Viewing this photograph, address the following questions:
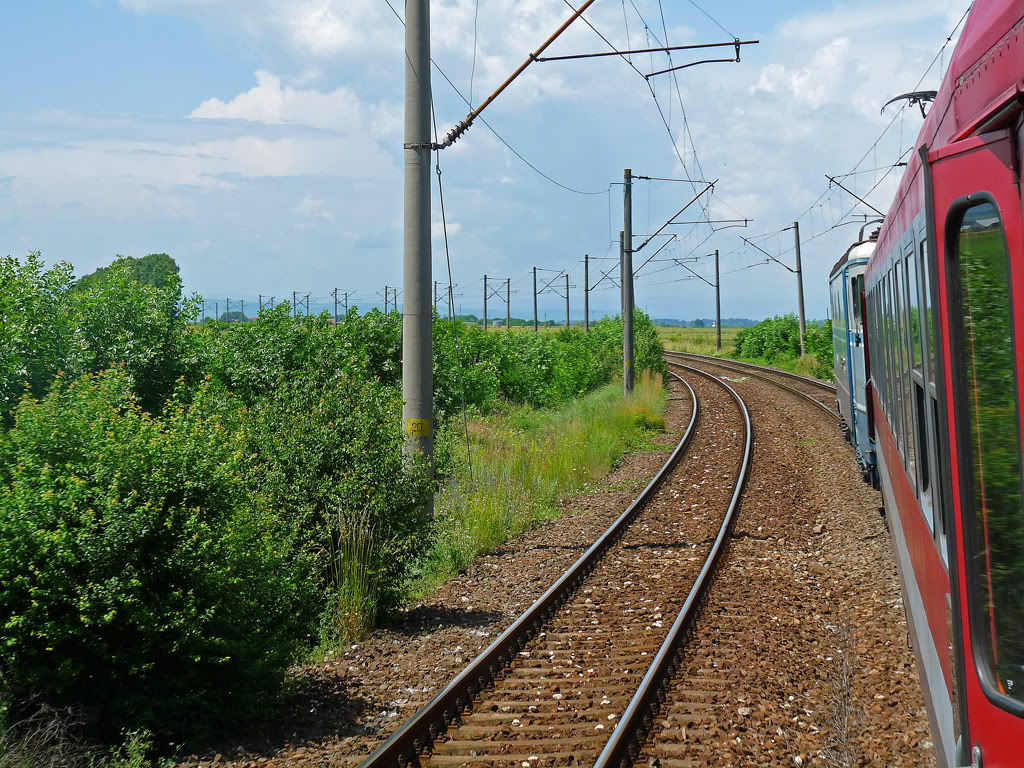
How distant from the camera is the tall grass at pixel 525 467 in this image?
11.5 metres

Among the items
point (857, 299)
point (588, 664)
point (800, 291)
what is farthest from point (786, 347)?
point (588, 664)

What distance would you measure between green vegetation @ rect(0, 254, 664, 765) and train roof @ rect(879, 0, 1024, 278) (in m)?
5.05

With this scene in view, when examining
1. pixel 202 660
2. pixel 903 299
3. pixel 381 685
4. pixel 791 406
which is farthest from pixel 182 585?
pixel 791 406

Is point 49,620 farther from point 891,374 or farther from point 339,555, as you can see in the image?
point 891,374

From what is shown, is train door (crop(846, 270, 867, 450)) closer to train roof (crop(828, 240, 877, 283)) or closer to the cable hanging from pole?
train roof (crop(828, 240, 877, 283))

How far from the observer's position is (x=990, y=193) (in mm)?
2432

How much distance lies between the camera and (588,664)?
7410 millimetres

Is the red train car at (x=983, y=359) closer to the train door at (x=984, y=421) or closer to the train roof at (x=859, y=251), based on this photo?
the train door at (x=984, y=421)

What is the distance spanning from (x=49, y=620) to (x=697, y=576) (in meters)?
6.55

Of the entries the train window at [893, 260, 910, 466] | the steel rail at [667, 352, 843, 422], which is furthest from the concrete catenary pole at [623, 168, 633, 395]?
the train window at [893, 260, 910, 466]

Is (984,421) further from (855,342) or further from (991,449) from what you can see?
(855,342)

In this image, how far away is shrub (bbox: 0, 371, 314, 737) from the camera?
18.3 feet

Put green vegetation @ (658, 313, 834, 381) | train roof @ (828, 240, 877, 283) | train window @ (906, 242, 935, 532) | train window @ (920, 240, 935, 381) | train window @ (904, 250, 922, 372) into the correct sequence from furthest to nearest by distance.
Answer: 1. green vegetation @ (658, 313, 834, 381)
2. train roof @ (828, 240, 877, 283)
3. train window @ (904, 250, 922, 372)
4. train window @ (906, 242, 935, 532)
5. train window @ (920, 240, 935, 381)

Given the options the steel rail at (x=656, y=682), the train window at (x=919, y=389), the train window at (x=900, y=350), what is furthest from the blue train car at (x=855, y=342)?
the train window at (x=919, y=389)
